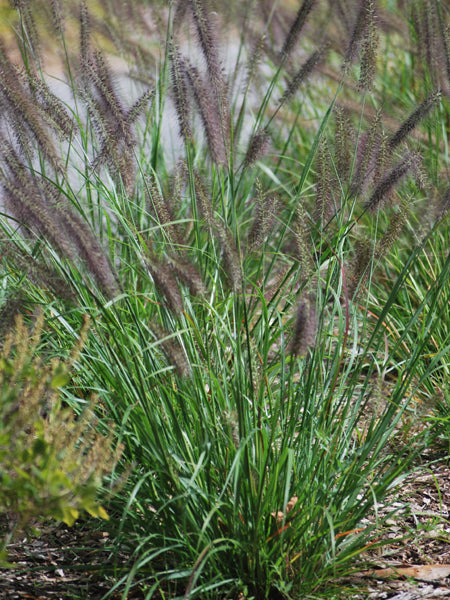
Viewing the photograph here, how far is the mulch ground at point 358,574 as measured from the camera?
1852 mm

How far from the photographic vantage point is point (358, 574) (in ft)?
6.14

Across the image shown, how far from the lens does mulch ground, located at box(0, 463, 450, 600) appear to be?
1852 millimetres

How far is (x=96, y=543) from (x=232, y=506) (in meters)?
0.60

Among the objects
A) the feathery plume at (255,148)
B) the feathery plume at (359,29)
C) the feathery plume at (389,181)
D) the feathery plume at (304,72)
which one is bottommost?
the feathery plume at (389,181)

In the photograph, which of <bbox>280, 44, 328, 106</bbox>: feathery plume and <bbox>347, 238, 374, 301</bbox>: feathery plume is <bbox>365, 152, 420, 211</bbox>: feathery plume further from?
<bbox>280, 44, 328, 106</bbox>: feathery plume

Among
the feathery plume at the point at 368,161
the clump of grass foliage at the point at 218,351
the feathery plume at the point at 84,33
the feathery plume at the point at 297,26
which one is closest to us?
the clump of grass foliage at the point at 218,351

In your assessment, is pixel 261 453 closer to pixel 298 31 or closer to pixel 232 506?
pixel 232 506

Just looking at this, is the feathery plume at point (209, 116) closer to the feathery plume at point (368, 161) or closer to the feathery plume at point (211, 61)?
Answer: the feathery plume at point (211, 61)

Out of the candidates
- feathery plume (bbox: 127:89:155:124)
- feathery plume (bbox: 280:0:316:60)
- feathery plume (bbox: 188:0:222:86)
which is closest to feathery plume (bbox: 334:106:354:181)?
feathery plume (bbox: 280:0:316:60)

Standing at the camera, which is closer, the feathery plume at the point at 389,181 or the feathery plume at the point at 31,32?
the feathery plume at the point at 389,181

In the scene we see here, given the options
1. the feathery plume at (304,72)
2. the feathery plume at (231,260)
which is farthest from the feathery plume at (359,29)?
the feathery plume at (231,260)

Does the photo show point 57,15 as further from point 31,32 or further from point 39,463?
point 39,463

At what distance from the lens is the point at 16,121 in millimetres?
1910

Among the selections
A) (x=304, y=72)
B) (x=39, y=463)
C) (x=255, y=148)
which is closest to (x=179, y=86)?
(x=255, y=148)
